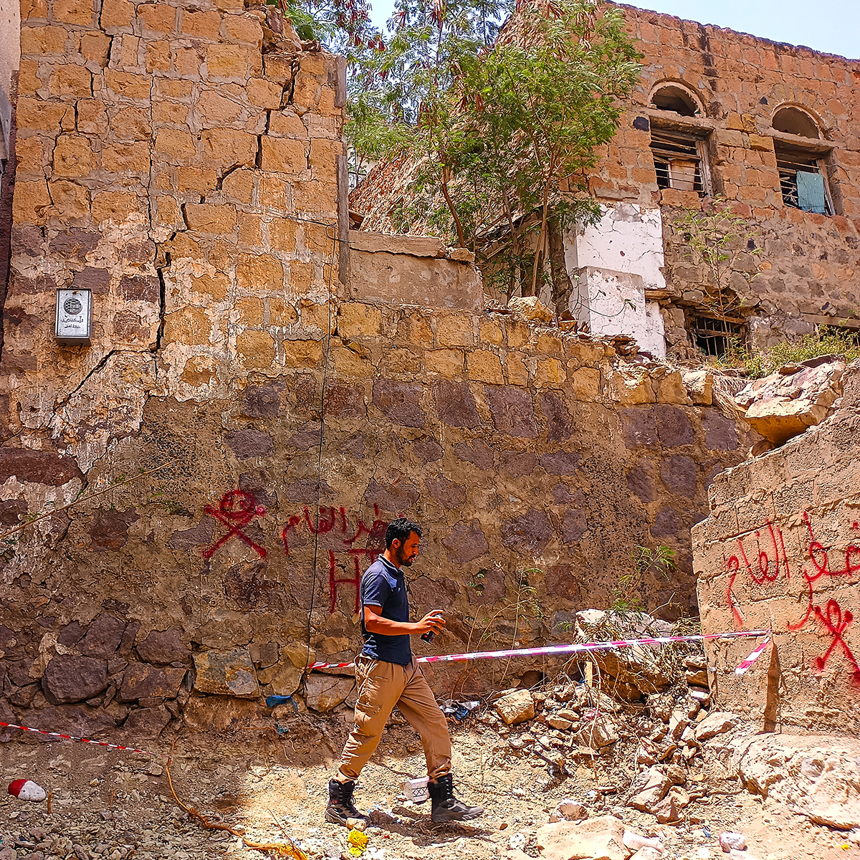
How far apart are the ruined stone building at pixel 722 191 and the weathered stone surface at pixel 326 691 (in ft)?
18.8

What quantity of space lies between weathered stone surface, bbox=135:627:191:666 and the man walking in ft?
3.96

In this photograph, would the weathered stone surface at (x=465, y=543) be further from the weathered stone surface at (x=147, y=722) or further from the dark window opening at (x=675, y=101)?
the dark window opening at (x=675, y=101)

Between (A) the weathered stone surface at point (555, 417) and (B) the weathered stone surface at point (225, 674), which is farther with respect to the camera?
(A) the weathered stone surface at point (555, 417)

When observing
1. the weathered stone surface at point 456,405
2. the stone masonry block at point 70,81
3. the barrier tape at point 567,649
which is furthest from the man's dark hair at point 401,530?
the stone masonry block at point 70,81

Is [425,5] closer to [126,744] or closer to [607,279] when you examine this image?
[607,279]

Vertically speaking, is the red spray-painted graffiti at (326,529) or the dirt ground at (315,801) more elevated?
the red spray-painted graffiti at (326,529)

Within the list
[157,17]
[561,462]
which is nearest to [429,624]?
[561,462]

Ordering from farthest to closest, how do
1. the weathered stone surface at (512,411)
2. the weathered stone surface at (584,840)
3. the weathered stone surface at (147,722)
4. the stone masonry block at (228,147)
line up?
the weathered stone surface at (512,411) < the stone masonry block at (228,147) < the weathered stone surface at (147,722) < the weathered stone surface at (584,840)

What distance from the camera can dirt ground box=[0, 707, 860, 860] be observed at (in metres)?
3.73

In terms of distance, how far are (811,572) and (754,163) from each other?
8511 millimetres

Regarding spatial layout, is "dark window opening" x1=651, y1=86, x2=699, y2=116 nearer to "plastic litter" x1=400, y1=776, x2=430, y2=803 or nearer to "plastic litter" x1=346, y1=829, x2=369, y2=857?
"plastic litter" x1=400, y1=776, x2=430, y2=803

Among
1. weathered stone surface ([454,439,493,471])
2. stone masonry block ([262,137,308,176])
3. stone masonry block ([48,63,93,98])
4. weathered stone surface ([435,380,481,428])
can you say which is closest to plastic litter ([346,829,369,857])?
weathered stone surface ([454,439,493,471])

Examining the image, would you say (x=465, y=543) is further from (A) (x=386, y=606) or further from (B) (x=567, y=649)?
(A) (x=386, y=606)

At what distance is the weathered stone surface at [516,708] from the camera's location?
504cm
